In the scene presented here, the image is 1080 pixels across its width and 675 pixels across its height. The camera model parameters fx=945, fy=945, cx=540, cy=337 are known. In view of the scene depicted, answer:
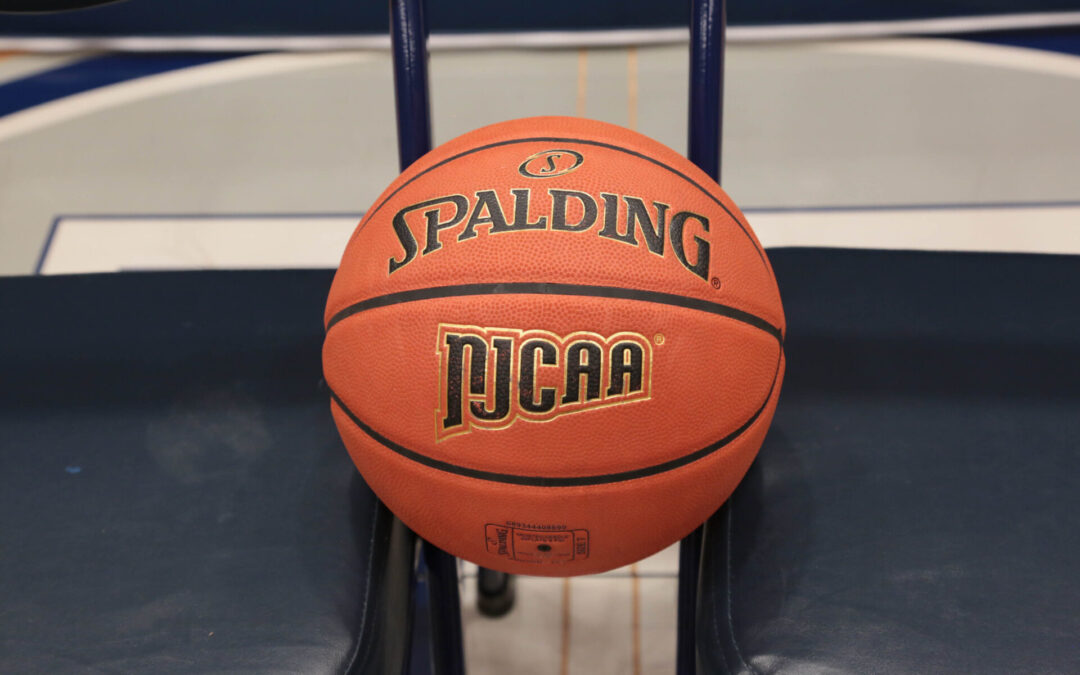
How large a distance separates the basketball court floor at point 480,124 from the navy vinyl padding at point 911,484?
944 millimetres

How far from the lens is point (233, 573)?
0.83 m

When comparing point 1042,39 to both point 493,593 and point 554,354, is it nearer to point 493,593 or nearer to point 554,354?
point 493,593

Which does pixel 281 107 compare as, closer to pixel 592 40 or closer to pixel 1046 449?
pixel 592 40

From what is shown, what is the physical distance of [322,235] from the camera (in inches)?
84.1

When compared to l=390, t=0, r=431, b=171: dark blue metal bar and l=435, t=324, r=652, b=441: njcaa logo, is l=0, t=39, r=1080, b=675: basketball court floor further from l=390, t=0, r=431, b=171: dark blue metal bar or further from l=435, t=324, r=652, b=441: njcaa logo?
l=435, t=324, r=652, b=441: njcaa logo

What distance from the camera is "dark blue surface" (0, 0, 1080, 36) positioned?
2.68 m

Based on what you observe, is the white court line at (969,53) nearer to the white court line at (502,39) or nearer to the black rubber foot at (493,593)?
the white court line at (502,39)

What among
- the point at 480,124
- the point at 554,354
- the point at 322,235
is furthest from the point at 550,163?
the point at 480,124

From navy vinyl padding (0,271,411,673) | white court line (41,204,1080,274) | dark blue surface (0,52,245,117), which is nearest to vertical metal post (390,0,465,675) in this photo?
navy vinyl padding (0,271,411,673)

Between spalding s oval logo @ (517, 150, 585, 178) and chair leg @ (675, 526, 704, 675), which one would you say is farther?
chair leg @ (675, 526, 704, 675)

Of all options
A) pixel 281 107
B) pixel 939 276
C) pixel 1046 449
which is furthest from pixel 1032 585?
pixel 281 107

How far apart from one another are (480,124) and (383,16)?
537mm

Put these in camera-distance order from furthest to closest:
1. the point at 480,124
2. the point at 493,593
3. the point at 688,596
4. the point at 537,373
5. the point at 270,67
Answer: the point at 270,67 < the point at 480,124 < the point at 493,593 < the point at 688,596 < the point at 537,373

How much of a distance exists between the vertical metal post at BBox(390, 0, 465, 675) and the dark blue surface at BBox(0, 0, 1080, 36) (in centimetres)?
170
